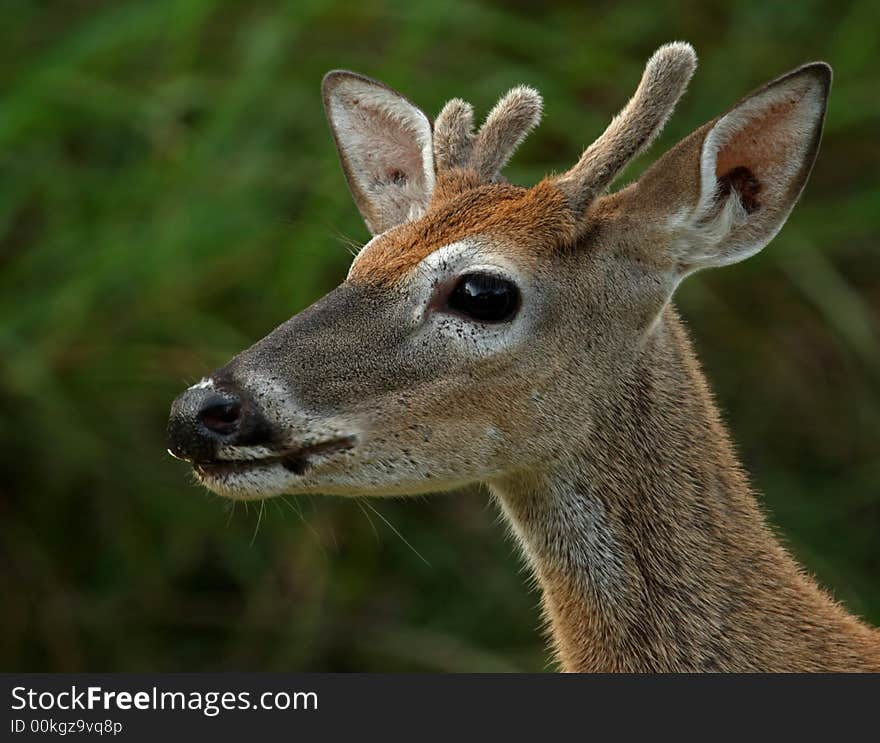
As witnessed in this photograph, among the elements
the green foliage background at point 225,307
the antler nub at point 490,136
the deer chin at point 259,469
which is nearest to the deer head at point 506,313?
the deer chin at point 259,469

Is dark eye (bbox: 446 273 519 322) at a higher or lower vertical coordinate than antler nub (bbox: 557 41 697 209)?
lower

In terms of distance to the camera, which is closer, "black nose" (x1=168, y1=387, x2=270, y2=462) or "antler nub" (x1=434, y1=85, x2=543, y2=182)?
"black nose" (x1=168, y1=387, x2=270, y2=462)

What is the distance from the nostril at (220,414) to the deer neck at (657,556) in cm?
56

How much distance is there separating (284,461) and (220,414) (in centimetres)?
13

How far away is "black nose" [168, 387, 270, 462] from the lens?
2467 mm

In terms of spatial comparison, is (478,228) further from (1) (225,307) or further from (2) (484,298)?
(1) (225,307)

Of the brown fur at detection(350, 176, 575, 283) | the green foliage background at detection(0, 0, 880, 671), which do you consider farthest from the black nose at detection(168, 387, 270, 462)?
the green foliage background at detection(0, 0, 880, 671)

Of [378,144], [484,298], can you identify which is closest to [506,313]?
[484,298]

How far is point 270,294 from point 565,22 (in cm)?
144

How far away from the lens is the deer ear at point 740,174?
2.66 m

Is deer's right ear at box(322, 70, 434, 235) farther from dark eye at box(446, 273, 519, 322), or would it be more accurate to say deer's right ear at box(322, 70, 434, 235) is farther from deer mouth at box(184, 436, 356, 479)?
deer mouth at box(184, 436, 356, 479)

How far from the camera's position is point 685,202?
2695 millimetres

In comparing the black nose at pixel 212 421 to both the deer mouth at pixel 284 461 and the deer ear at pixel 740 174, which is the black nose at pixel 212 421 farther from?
the deer ear at pixel 740 174

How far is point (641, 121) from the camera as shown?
2.72 m
